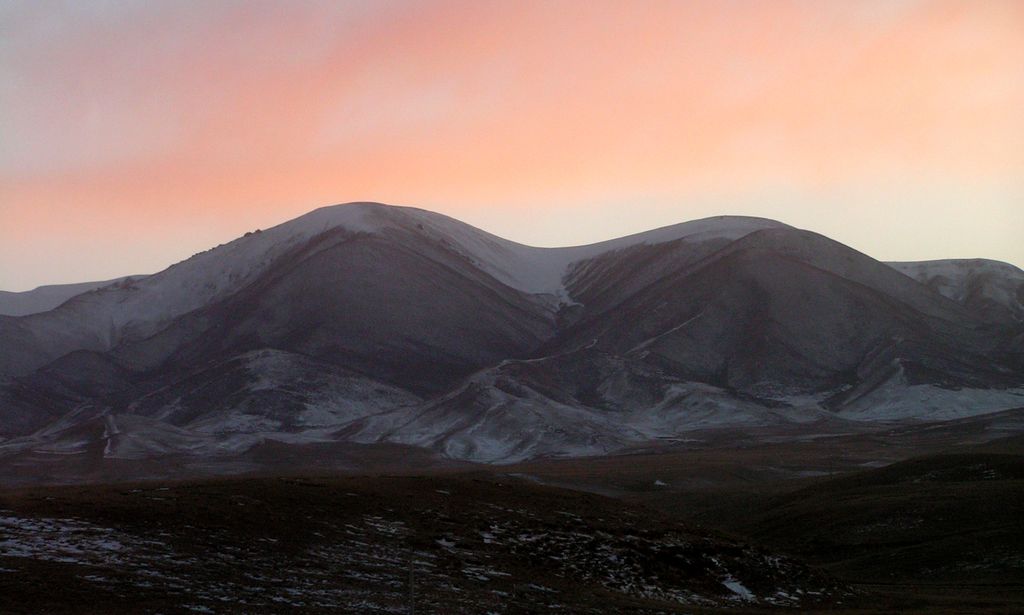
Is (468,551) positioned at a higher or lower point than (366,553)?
lower

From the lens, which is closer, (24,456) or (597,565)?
(597,565)

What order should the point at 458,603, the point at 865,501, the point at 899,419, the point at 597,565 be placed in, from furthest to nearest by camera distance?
the point at 899,419
the point at 865,501
the point at 597,565
the point at 458,603

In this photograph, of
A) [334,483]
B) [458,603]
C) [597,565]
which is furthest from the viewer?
[334,483]

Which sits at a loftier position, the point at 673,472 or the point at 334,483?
the point at 334,483

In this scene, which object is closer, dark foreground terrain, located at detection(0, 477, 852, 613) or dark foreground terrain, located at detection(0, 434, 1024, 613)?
dark foreground terrain, located at detection(0, 477, 852, 613)

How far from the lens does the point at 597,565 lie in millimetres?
42906

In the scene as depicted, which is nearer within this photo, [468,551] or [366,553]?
[366,553]

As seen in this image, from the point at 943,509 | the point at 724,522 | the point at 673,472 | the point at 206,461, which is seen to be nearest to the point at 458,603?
the point at 943,509

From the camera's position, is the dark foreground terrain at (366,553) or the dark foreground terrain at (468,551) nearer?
the dark foreground terrain at (366,553)

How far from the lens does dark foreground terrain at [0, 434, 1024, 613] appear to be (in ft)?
109

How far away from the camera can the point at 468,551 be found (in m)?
41.7

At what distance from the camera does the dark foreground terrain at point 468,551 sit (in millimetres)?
33219

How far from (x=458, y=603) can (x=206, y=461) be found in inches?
5105

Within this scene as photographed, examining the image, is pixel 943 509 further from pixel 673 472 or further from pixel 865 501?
pixel 673 472
